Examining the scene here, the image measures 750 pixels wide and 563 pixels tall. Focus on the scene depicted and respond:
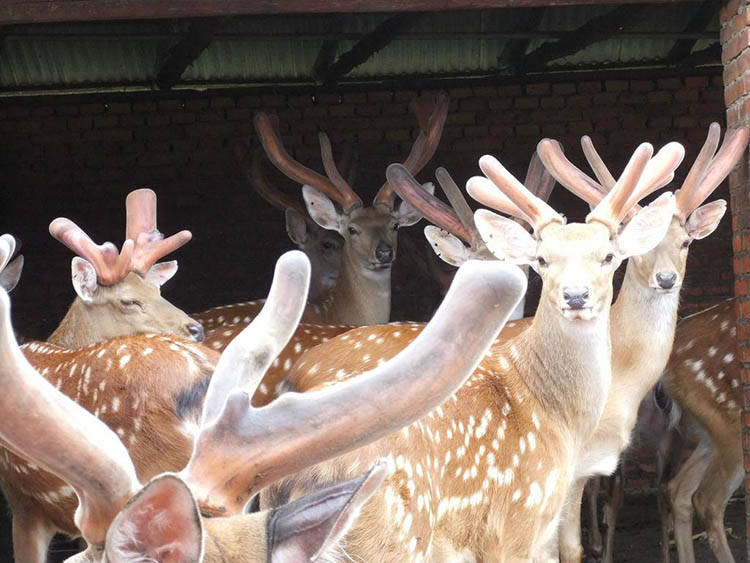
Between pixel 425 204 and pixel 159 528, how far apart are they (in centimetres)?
455

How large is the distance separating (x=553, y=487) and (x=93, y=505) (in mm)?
2523

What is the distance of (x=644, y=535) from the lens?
6980mm

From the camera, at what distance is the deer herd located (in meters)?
1.56

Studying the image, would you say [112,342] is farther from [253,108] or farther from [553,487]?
[253,108]

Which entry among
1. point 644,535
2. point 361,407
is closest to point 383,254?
point 644,535

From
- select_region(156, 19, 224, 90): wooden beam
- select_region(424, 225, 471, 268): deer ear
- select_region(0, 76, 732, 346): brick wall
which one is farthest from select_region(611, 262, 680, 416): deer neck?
select_region(0, 76, 732, 346): brick wall

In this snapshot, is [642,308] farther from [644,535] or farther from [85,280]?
[644,535]

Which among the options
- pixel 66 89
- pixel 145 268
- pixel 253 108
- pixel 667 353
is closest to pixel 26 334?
pixel 66 89

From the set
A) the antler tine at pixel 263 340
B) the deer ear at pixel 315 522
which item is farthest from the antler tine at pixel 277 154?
the deer ear at pixel 315 522

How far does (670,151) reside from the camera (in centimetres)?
468

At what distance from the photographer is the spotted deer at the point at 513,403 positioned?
3.28 m

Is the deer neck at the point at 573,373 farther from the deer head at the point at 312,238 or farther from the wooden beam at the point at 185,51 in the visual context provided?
the deer head at the point at 312,238

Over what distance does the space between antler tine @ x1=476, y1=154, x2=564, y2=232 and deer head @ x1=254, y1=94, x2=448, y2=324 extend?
2.00 m

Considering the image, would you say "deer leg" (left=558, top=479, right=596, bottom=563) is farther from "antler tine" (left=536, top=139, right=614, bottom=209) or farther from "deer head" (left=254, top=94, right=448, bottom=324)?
"deer head" (left=254, top=94, right=448, bottom=324)
